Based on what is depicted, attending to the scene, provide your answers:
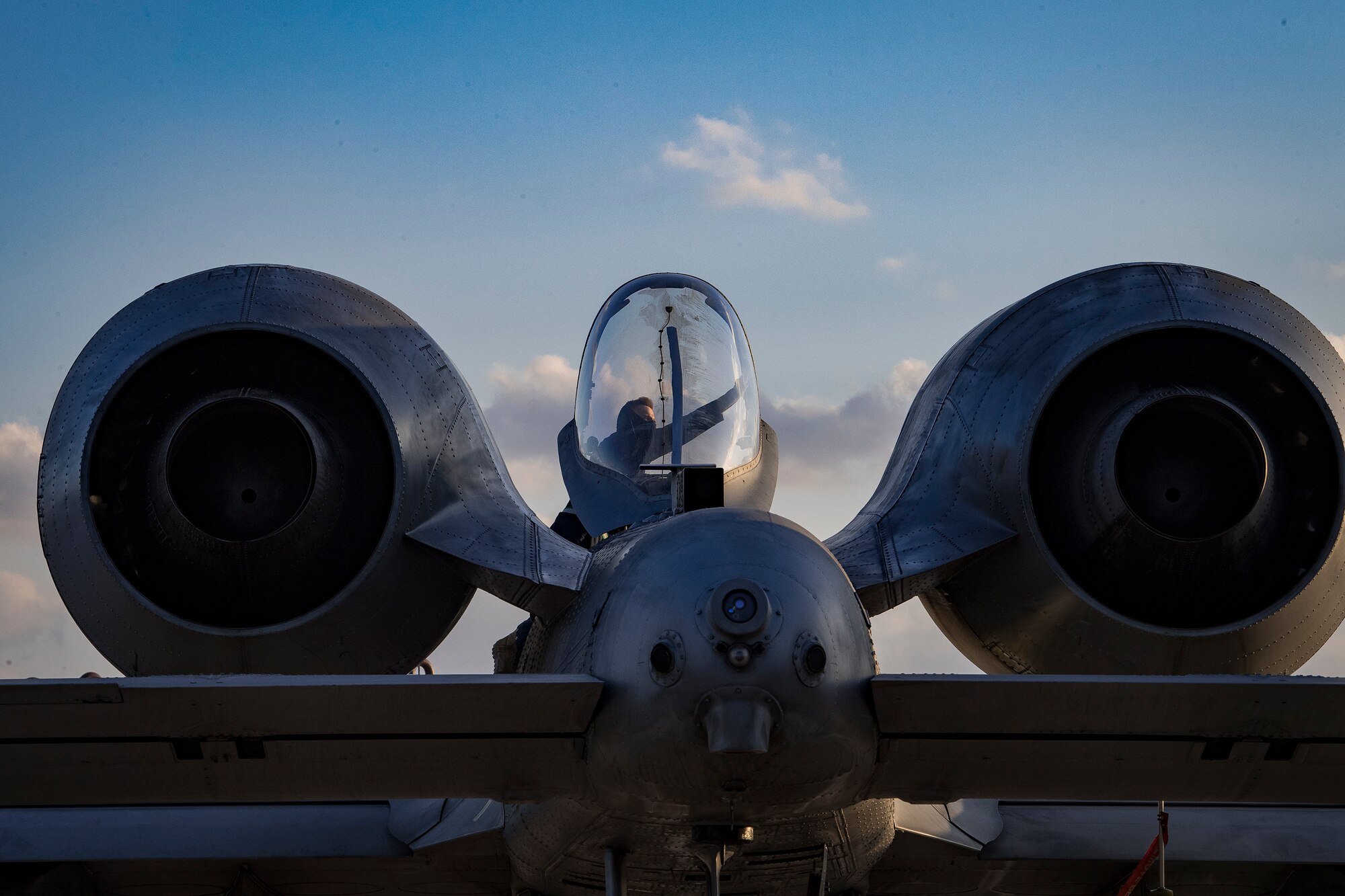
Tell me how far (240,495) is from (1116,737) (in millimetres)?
4322

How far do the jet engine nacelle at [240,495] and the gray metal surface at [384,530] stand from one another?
0.04 feet

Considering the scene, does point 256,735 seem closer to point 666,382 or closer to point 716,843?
point 716,843

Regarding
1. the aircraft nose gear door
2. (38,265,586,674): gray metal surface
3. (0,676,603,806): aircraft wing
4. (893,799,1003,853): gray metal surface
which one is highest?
(38,265,586,674): gray metal surface

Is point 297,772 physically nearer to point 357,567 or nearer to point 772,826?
point 772,826

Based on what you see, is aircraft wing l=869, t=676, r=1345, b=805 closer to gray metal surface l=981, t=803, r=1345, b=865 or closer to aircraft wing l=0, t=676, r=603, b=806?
aircraft wing l=0, t=676, r=603, b=806

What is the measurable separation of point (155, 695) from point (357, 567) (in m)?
2.41

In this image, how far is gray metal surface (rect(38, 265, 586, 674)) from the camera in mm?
6648

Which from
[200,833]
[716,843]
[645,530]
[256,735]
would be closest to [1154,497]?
[645,530]

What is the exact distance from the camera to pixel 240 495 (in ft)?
22.0

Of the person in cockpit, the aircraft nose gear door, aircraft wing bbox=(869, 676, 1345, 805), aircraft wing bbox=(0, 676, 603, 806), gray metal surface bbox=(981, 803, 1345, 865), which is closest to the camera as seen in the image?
aircraft wing bbox=(0, 676, 603, 806)

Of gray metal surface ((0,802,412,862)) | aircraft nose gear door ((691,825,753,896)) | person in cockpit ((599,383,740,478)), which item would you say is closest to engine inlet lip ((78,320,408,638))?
person in cockpit ((599,383,740,478))

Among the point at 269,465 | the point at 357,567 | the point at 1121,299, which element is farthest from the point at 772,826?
the point at 1121,299

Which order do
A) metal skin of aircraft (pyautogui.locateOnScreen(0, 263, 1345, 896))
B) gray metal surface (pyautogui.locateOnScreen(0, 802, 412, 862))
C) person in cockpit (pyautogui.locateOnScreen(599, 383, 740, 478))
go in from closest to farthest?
1. metal skin of aircraft (pyautogui.locateOnScreen(0, 263, 1345, 896))
2. person in cockpit (pyautogui.locateOnScreen(599, 383, 740, 478))
3. gray metal surface (pyautogui.locateOnScreen(0, 802, 412, 862))

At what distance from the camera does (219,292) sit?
7062mm
